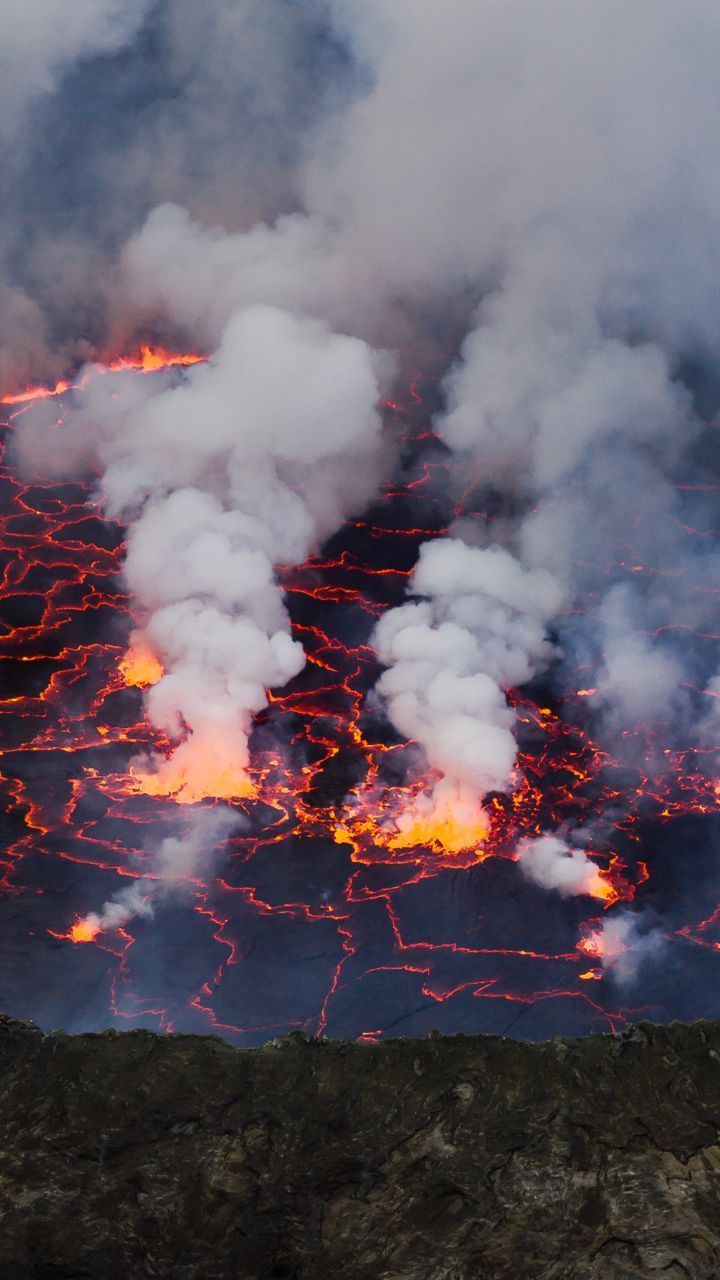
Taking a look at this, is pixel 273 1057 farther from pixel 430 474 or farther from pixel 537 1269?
pixel 430 474

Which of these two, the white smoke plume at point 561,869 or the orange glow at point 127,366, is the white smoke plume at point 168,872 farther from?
the orange glow at point 127,366

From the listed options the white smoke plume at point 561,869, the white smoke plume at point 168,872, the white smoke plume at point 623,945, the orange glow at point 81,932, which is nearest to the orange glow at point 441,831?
the white smoke plume at point 561,869

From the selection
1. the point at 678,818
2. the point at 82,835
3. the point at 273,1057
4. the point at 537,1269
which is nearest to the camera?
the point at 537,1269

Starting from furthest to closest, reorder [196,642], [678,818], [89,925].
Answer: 1. [196,642]
2. [678,818]
3. [89,925]

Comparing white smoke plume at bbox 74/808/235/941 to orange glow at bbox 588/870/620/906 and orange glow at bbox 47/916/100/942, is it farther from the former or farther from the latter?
orange glow at bbox 588/870/620/906

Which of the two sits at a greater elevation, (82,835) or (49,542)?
(49,542)

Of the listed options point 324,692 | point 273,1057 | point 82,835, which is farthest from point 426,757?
point 273,1057
